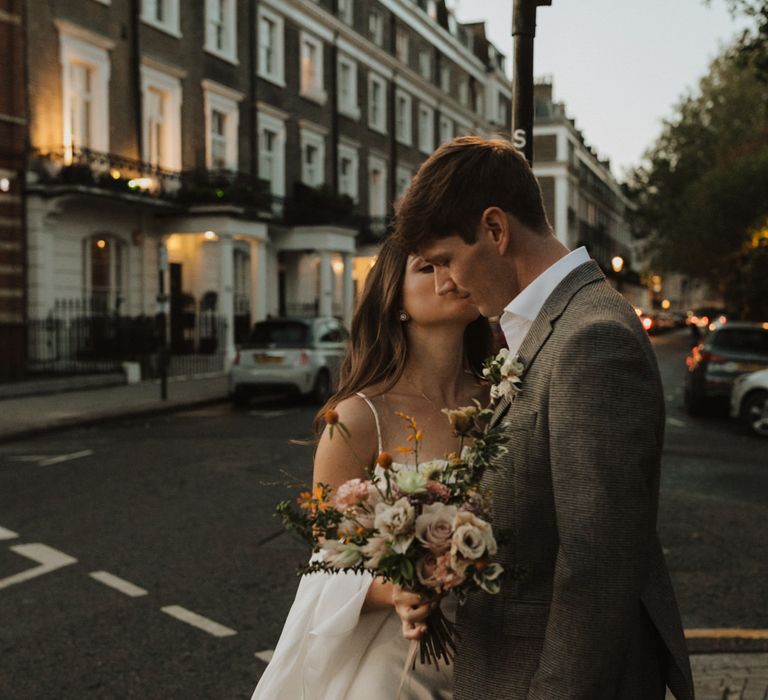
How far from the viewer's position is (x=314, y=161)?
112ft

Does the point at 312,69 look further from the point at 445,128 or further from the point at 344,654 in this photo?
the point at 344,654

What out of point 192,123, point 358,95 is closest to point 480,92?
point 358,95

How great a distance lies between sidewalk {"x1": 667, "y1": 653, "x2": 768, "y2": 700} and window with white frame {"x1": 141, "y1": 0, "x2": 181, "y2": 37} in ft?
76.2

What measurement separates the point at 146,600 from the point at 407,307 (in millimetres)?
3531

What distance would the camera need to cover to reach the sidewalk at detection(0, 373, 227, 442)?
1377 centimetres


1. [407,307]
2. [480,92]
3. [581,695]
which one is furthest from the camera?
[480,92]

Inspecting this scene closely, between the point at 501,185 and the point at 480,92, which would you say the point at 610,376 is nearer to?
the point at 501,185

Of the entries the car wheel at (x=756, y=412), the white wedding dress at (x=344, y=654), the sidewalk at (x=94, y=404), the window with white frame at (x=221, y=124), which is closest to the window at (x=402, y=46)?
the window with white frame at (x=221, y=124)

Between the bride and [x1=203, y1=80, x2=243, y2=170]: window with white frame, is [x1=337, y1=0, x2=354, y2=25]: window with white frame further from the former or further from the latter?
the bride

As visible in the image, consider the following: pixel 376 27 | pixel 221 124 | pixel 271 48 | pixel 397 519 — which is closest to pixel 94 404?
pixel 221 124

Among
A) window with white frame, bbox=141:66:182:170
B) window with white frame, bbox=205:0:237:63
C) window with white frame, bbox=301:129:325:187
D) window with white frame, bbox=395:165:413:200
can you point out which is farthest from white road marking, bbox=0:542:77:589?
window with white frame, bbox=395:165:413:200

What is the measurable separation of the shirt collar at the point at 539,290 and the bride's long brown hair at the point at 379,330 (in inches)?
33.5

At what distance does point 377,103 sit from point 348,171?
4.23 meters

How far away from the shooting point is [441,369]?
287 centimetres
